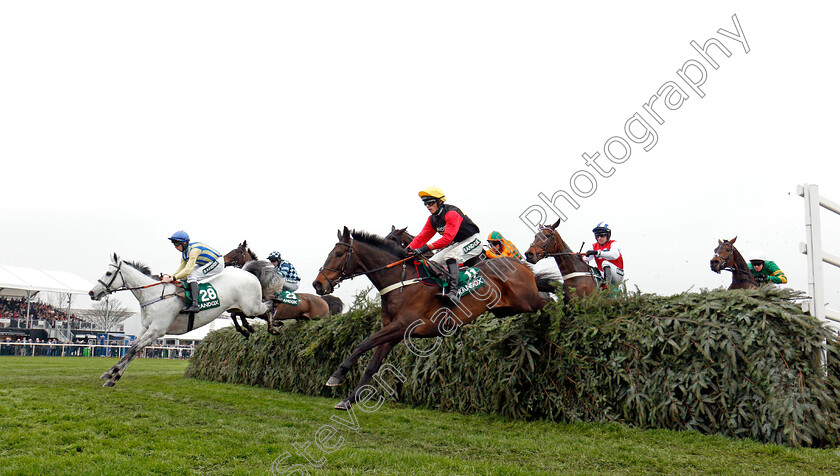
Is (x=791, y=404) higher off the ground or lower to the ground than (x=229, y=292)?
lower

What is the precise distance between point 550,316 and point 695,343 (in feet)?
5.69

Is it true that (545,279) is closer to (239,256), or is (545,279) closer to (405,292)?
(405,292)

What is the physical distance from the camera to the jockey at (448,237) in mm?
7254

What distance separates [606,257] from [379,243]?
4838mm

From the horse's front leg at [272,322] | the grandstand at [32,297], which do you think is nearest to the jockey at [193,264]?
the horse's front leg at [272,322]

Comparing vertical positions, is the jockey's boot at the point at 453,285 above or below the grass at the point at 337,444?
above

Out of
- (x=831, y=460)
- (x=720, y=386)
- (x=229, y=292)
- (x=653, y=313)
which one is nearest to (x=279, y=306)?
(x=229, y=292)

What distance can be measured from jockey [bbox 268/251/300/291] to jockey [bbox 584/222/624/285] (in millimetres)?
6413

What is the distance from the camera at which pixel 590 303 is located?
278 inches

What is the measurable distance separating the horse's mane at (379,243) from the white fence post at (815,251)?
15.3 ft

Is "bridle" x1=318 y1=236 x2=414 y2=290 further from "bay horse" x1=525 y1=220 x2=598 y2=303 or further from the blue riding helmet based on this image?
the blue riding helmet

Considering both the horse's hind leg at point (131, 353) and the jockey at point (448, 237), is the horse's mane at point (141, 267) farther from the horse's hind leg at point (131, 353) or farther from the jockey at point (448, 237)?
the jockey at point (448, 237)

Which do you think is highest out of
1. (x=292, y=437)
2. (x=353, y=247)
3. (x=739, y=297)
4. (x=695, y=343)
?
(x=353, y=247)

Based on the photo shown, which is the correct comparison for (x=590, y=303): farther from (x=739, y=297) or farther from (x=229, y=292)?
(x=229, y=292)
